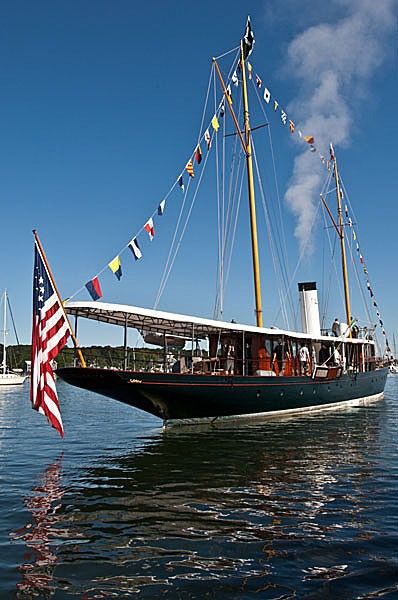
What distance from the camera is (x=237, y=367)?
1054 inches

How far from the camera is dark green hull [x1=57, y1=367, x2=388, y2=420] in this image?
63.5 feet

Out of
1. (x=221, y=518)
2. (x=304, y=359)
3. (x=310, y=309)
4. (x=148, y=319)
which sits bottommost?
(x=221, y=518)

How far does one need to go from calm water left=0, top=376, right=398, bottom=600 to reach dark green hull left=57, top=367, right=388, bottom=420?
6.82ft

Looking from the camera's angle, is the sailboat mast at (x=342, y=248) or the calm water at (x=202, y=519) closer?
the calm water at (x=202, y=519)

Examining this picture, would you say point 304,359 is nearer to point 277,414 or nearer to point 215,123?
point 277,414

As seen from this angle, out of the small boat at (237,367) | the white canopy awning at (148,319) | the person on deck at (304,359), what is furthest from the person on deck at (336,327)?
the white canopy awning at (148,319)

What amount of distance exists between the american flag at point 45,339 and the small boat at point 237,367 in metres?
4.54

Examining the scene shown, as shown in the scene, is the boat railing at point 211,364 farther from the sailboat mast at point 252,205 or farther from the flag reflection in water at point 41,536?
the flag reflection in water at point 41,536

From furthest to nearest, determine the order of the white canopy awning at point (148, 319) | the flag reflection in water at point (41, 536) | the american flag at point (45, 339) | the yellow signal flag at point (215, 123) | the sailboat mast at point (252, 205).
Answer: the sailboat mast at point (252, 205) < the yellow signal flag at point (215, 123) < the white canopy awning at point (148, 319) < the american flag at point (45, 339) < the flag reflection in water at point (41, 536)

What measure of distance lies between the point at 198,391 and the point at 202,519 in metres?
11.4

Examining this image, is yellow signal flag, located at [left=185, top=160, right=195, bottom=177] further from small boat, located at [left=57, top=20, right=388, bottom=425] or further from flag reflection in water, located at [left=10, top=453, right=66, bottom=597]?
flag reflection in water, located at [left=10, top=453, right=66, bottom=597]

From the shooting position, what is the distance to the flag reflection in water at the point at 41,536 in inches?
276

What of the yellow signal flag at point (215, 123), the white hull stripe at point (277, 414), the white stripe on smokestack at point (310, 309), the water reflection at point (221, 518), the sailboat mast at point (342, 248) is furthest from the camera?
the sailboat mast at point (342, 248)

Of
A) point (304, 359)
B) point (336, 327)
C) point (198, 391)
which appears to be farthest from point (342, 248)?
point (198, 391)
